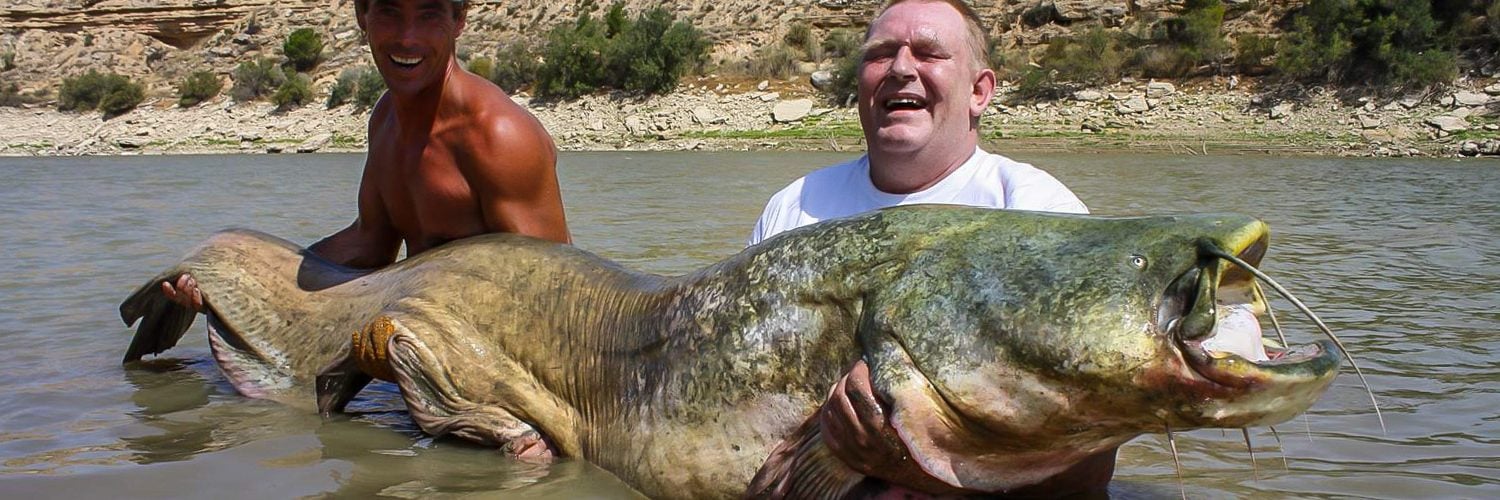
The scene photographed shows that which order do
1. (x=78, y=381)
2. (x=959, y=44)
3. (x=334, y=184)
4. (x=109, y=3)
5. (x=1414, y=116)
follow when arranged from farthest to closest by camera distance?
(x=109, y=3) → (x=1414, y=116) → (x=334, y=184) → (x=78, y=381) → (x=959, y=44)

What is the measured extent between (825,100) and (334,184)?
11.4m

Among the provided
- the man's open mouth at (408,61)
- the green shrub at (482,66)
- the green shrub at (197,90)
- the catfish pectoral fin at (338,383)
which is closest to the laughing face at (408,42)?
the man's open mouth at (408,61)

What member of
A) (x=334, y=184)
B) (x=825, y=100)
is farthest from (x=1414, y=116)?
(x=334, y=184)

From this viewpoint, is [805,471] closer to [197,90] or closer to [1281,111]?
[1281,111]

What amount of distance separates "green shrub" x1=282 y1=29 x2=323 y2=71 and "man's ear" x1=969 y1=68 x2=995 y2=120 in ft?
109

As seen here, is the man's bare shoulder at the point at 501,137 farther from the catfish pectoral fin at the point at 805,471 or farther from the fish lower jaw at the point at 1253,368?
the fish lower jaw at the point at 1253,368

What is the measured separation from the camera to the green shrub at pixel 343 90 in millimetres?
29875

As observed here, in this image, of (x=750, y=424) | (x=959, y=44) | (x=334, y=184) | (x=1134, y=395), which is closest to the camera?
(x=1134, y=395)

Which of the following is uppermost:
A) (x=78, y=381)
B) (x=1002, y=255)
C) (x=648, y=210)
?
(x=1002, y=255)

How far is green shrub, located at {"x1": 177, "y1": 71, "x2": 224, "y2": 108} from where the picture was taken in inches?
1275

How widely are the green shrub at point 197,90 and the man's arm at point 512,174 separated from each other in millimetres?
31185

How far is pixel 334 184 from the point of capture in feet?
51.9

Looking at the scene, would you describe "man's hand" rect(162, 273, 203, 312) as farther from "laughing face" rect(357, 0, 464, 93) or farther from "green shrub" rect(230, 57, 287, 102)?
"green shrub" rect(230, 57, 287, 102)

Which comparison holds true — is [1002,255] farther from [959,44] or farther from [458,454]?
[458,454]
